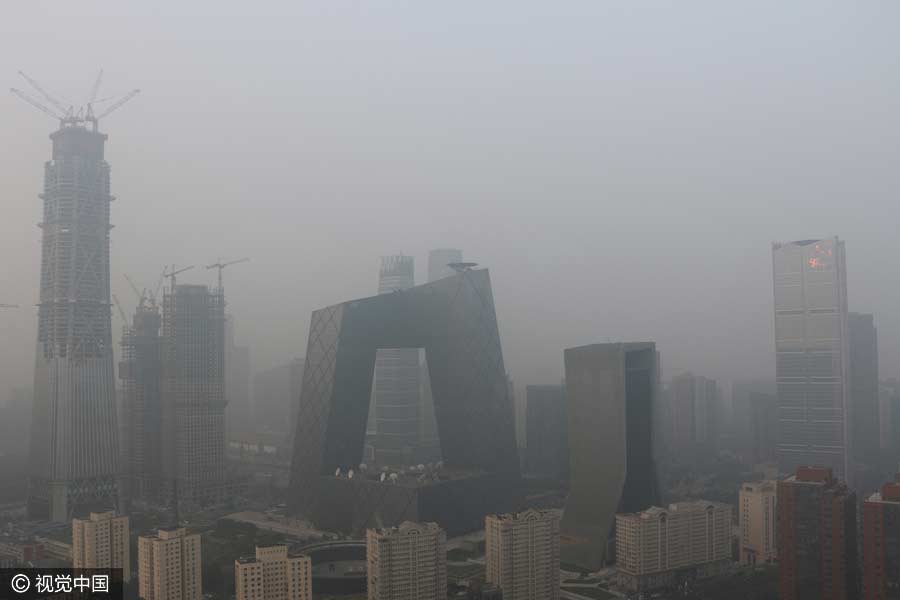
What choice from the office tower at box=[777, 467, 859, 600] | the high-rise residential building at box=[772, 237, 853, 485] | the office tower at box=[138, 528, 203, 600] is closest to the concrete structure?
the office tower at box=[138, 528, 203, 600]

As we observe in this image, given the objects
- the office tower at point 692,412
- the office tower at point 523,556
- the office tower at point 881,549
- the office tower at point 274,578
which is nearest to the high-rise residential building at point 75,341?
the office tower at point 274,578

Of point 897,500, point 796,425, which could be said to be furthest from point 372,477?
point 796,425

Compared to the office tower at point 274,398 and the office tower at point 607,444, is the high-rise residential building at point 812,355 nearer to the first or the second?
the office tower at point 607,444

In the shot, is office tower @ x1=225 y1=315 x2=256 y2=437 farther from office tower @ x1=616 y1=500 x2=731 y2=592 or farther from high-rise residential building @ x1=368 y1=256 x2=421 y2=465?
office tower @ x1=616 y1=500 x2=731 y2=592

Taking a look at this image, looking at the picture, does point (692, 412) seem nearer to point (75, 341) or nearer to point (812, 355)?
point (812, 355)

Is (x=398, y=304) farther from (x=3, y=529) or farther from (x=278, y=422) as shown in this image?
(x=278, y=422)

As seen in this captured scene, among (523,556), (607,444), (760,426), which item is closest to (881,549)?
(523,556)
